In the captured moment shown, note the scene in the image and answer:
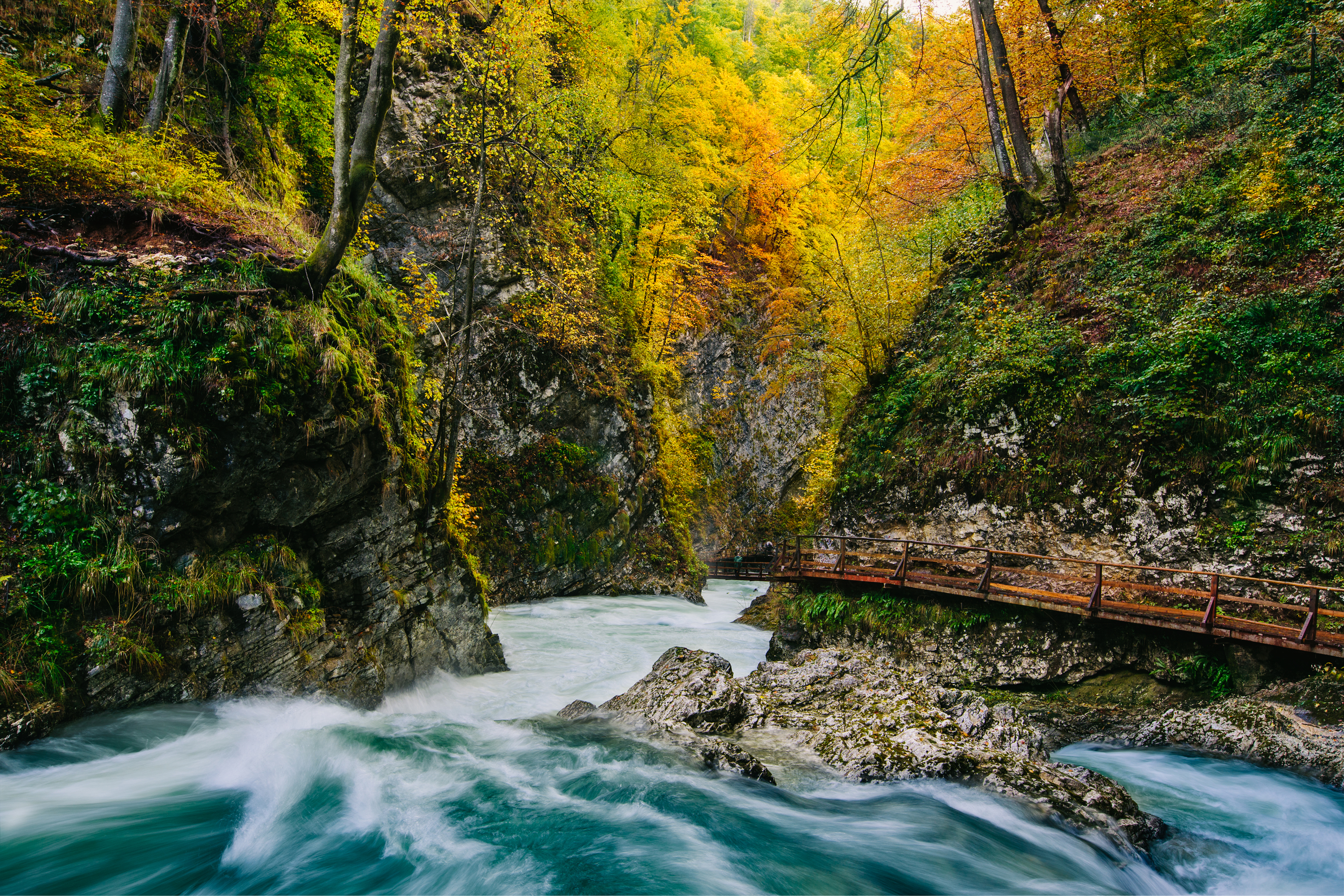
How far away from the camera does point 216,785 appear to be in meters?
4.46

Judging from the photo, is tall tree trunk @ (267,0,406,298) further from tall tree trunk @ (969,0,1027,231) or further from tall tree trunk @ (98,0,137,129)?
tall tree trunk @ (969,0,1027,231)

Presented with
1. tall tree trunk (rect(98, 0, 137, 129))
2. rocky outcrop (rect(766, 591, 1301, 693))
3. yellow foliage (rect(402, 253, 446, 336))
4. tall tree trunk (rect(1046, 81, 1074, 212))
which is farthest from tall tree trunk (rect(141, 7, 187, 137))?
tall tree trunk (rect(1046, 81, 1074, 212))

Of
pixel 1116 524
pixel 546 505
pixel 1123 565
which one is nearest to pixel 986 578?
pixel 1123 565

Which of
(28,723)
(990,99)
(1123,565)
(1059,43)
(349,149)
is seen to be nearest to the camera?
(28,723)

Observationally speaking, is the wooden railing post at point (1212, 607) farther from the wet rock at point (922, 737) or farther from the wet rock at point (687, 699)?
the wet rock at point (687, 699)

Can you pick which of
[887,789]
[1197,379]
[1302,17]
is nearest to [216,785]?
[887,789]

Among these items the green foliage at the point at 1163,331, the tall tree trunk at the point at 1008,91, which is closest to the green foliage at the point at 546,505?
the green foliage at the point at 1163,331

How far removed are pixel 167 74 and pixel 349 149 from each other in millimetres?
3483

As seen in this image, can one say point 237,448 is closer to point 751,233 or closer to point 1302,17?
point 1302,17

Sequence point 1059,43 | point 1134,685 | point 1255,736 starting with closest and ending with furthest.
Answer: point 1255,736
point 1134,685
point 1059,43

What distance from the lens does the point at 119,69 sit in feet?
23.1

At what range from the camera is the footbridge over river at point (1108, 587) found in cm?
697

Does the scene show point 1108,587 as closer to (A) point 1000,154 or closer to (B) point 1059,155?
(B) point 1059,155

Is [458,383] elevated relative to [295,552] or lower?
elevated
